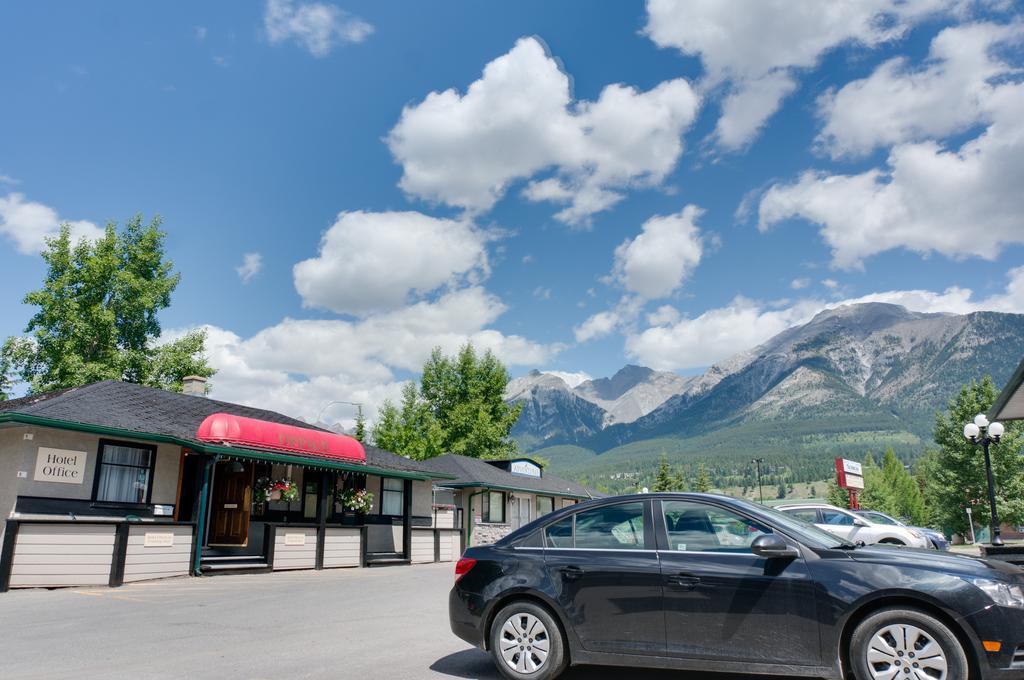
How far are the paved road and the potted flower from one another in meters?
7.49

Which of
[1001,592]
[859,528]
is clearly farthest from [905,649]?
[859,528]

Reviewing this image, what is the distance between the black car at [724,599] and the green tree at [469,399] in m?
52.0

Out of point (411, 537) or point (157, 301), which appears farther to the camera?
point (157, 301)

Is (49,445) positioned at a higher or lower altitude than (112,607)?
higher

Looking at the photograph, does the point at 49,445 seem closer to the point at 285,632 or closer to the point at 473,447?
the point at 285,632

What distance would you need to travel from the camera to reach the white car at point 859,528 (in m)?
16.7

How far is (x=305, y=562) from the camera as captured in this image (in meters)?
17.8

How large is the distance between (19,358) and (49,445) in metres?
29.4

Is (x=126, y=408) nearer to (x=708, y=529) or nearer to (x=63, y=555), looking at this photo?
(x=63, y=555)

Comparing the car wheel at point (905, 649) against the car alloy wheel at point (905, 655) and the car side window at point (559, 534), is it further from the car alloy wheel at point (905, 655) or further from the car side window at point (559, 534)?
the car side window at point (559, 534)

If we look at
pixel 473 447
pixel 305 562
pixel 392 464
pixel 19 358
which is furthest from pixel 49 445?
pixel 473 447

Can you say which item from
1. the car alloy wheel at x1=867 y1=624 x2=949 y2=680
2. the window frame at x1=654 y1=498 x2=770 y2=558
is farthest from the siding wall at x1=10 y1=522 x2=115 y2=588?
the car alloy wheel at x1=867 y1=624 x2=949 y2=680

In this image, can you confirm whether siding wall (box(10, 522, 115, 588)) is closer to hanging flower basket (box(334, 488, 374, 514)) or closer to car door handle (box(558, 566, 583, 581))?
hanging flower basket (box(334, 488, 374, 514))

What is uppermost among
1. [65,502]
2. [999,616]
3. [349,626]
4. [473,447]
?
[473,447]
